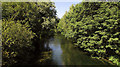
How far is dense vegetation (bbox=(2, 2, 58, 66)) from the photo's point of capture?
8.00 meters

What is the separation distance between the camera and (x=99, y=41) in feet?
46.2

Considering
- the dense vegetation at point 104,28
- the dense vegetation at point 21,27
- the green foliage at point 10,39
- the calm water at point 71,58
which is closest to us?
the green foliage at point 10,39

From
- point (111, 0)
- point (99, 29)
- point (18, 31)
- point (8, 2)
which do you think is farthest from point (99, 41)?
point (8, 2)

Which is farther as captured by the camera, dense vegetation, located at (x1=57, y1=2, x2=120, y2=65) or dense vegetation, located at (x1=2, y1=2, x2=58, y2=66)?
dense vegetation, located at (x1=57, y1=2, x2=120, y2=65)

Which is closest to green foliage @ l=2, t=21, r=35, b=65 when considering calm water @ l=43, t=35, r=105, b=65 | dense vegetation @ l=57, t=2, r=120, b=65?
calm water @ l=43, t=35, r=105, b=65

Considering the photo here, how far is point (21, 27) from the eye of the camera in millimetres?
10094

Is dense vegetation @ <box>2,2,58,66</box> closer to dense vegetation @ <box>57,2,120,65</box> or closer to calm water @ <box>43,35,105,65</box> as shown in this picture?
calm water @ <box>43,35,105,65</box>

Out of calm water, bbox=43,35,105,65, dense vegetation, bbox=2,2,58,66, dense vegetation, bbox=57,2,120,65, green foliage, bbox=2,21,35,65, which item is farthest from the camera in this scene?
calm water, bbox=43,35,105,65

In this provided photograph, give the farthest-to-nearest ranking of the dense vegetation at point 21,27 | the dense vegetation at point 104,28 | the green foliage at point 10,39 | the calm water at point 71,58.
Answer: the calm water at point 71,58
the dense vegetation at point 104,28
the dense vegetation at point 21,27
the green foliage at point 10,39

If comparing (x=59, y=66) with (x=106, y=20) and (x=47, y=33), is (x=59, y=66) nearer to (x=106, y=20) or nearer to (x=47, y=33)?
(x=47, y=33)

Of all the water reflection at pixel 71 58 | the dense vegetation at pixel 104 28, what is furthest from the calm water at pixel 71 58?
the dense vegetation at pixel 104 28

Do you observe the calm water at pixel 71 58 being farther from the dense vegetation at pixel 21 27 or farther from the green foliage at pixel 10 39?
the green foliage at pixel 10 39

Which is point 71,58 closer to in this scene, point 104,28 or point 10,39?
point 104,28

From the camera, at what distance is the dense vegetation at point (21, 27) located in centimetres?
800
